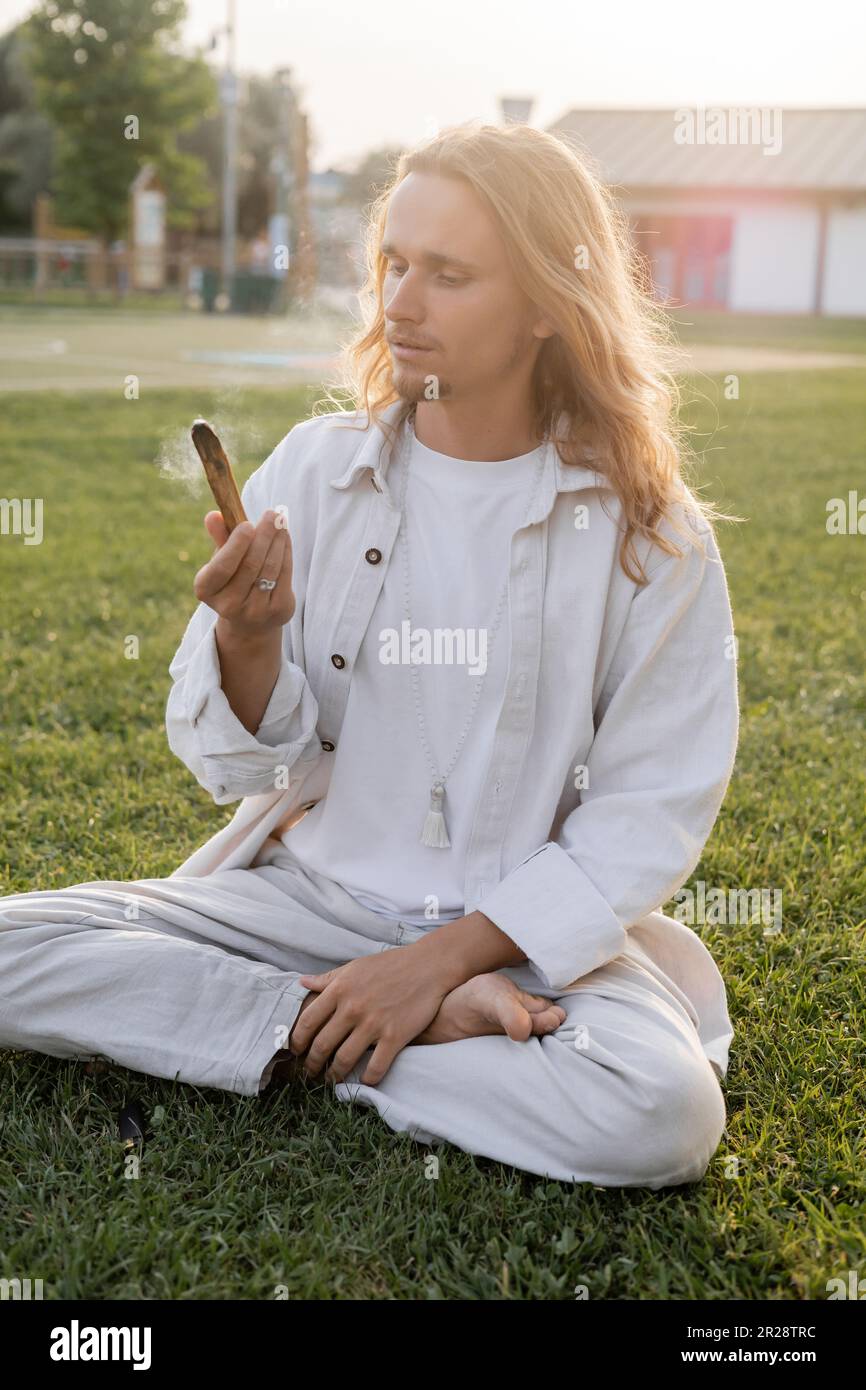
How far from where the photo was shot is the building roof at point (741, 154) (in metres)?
37.9

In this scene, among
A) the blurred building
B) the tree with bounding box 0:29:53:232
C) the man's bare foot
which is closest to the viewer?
the man's bare foot

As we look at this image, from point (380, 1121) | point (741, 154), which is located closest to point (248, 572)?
point (380, 1121)

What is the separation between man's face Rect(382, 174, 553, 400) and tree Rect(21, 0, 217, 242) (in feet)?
126

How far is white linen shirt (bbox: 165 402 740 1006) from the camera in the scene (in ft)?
8.19

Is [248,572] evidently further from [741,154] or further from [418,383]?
[741,154]

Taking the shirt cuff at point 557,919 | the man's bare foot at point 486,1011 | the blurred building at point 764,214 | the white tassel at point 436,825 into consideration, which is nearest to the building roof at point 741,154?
the blurred building at point 764,214

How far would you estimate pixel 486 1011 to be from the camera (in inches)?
95.8

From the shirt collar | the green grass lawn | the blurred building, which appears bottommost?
the green grass lawn

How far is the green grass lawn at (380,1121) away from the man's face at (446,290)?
0.99 metres

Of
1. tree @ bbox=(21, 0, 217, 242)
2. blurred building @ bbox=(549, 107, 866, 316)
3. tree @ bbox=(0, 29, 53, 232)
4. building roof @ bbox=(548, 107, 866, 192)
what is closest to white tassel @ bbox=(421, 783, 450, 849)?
blurred building @ bbox=(549, 107, 866, 316)

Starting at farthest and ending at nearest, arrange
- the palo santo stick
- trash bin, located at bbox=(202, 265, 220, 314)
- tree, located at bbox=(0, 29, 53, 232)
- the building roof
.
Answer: tree, located at bbox=(0, 29, 53, 232) → the building roof → trash bin, located at bbox=(202, 265, 220, 314) → the palo santo stick

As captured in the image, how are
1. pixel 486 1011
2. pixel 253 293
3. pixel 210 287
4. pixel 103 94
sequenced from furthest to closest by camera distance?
pixel 103 94, pixel 210 287, pixel 253 293, pixel 486 1011

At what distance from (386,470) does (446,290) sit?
1.17 feet

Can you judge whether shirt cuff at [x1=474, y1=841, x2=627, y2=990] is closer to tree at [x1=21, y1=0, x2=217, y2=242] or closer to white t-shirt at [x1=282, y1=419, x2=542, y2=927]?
white t-shirt at [x1=282, y1=419, x2=542, y2=927]
